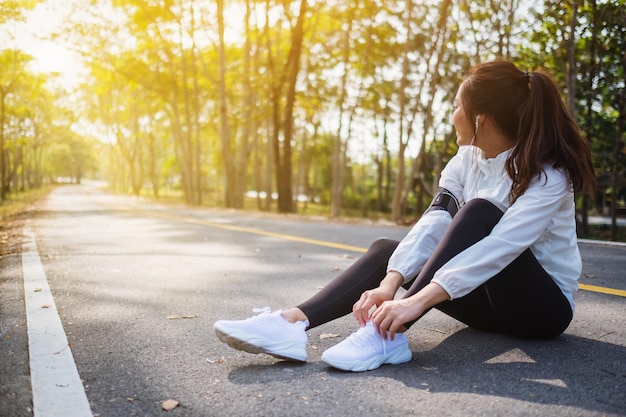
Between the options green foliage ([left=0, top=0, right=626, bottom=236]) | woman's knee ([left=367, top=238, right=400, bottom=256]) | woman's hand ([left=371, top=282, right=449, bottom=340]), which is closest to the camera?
woman's hand ([left=371, top=282, right=449, bottom=340])

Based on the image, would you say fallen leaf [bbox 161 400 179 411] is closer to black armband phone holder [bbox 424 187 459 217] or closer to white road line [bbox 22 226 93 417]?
white road line [bbox 22 226 93 417]

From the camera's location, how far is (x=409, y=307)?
7.16 ft

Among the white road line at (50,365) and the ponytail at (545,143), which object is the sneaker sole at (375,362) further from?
the white road line at (50,365)

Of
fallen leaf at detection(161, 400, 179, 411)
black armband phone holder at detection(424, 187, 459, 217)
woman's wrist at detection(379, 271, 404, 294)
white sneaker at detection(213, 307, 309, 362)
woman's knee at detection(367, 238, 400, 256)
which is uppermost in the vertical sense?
black armband phone holder at detection(424, 187, 459, 217)

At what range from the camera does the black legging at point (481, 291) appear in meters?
2.33

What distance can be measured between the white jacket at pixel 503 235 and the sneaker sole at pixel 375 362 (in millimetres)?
330

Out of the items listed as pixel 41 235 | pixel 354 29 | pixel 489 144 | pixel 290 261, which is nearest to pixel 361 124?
pixel 354 29

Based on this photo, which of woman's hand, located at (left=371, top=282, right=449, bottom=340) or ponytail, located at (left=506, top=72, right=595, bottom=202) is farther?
ponytail, located at (left=506, top=72, right=595, bottom=202)

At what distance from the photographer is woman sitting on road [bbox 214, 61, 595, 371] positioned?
225 centimetres

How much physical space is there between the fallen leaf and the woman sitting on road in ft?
1.40

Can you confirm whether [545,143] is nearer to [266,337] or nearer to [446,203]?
[446,203]

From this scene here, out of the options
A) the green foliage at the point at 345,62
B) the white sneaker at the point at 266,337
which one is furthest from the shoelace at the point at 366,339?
the green foliage at the point at 345,62

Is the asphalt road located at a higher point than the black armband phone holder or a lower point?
lower

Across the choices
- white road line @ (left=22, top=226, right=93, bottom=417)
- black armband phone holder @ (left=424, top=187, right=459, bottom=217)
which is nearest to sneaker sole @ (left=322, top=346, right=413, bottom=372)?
black armband phone holder @ (left=424, top=187, right=459, bottom=217)
